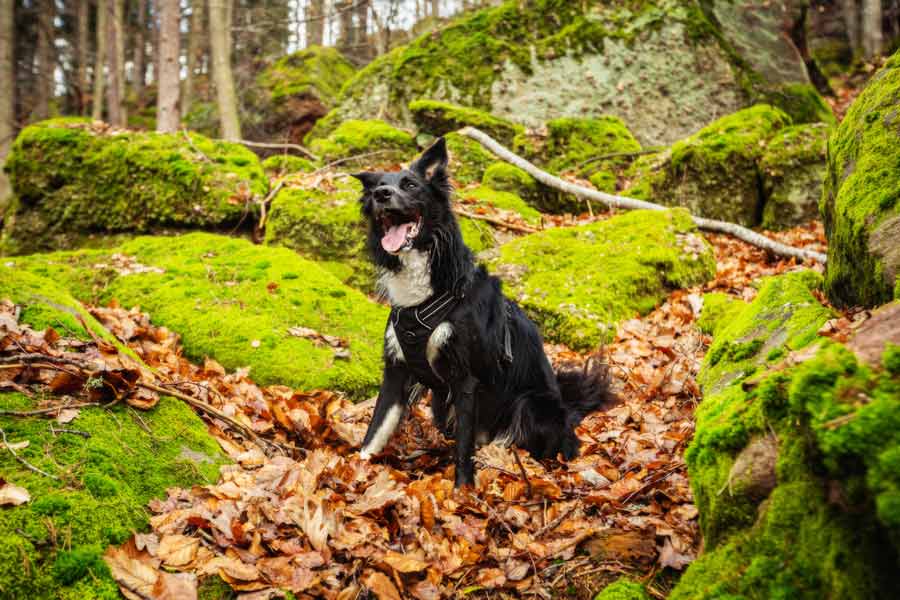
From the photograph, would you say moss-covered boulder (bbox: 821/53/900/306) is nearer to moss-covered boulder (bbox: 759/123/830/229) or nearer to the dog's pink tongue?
the dog's pink tongue

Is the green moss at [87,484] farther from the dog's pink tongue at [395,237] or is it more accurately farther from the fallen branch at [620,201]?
the fallen branch at [620,201]

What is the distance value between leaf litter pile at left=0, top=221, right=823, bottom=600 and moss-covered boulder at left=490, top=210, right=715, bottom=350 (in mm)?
2004

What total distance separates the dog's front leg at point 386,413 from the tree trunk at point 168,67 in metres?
11.3

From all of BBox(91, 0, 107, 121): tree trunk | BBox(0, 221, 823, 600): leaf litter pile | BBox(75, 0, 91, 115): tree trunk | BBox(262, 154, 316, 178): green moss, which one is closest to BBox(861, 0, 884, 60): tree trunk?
BBox(262, 154, 316, 178): green moss

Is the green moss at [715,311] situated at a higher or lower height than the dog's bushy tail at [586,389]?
higher

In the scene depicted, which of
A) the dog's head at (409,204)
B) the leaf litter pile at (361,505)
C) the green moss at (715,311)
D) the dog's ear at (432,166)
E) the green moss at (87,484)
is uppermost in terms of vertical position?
the dog's ear at (432,166)

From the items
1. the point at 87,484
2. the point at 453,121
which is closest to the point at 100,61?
the point at 453,121

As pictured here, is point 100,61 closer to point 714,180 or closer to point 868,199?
point 714,180

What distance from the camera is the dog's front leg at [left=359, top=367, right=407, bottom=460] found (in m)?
4.16

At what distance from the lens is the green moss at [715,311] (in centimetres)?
582

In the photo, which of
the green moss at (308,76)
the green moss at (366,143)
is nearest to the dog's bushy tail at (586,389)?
the green moss at (366,143)

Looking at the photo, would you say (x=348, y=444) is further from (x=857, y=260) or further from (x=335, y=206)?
(x=335, y=206)

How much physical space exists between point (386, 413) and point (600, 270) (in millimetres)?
3978

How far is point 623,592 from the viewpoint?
2297mm
